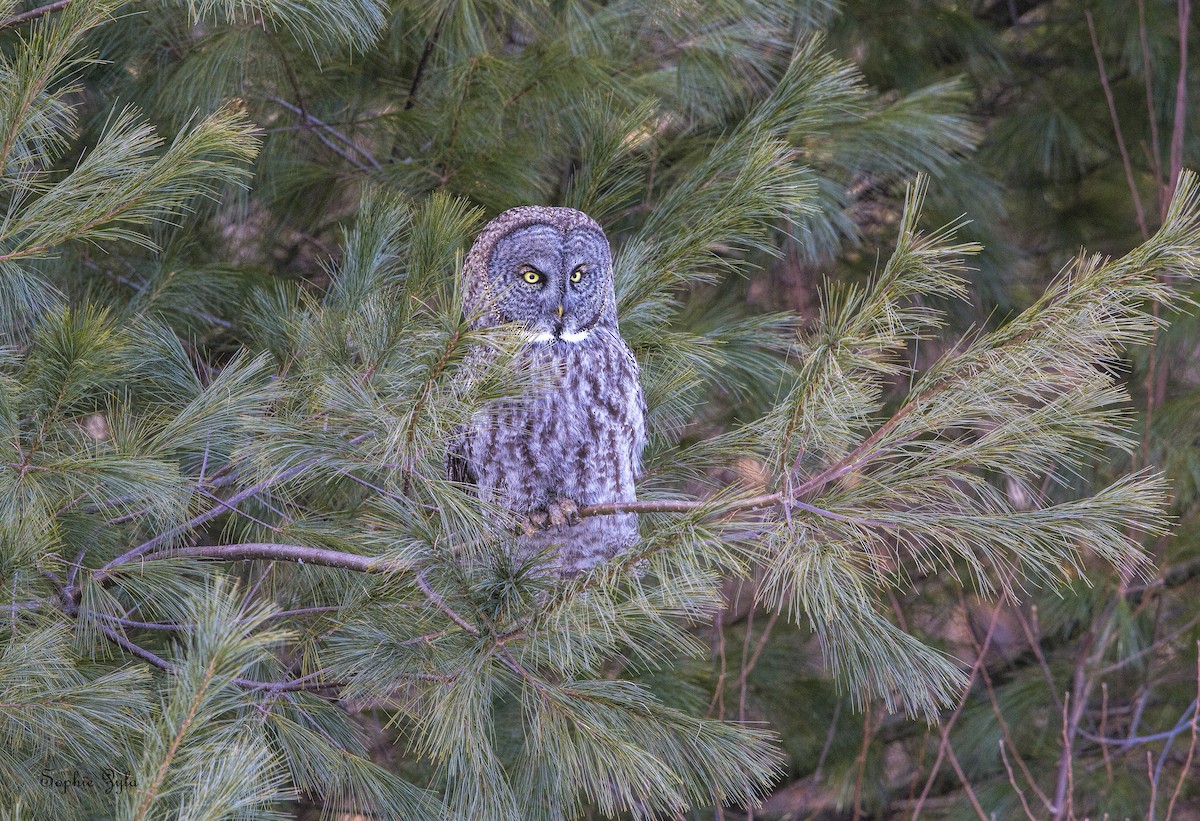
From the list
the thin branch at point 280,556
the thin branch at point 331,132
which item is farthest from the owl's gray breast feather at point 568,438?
the thin branch at point 331,132

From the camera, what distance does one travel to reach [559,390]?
254cm

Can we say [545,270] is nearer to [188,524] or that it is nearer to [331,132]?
[331,132]

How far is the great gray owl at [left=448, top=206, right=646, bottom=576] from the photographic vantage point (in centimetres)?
255

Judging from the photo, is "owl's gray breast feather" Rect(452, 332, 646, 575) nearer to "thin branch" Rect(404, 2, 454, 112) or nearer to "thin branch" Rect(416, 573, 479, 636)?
"thin branch" Rect(416, 573, 479, 636)

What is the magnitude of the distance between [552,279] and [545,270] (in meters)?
0.03

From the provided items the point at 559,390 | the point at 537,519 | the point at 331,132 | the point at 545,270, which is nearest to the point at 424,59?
the point at 331,132

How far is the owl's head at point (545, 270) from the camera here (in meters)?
2.63

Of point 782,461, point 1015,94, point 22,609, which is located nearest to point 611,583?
point 782,461

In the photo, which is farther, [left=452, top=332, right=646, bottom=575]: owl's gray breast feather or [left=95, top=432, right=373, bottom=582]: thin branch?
[left=452, top=332, right=646, bottom=575]: owl's gray breast feather

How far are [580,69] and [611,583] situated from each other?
1.59 meters

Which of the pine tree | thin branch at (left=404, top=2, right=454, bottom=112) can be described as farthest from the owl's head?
thin branch at (left=404, top=2, right=454, bottom=112)

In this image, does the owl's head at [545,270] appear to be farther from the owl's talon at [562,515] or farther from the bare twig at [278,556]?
the bare twig at [278,556]

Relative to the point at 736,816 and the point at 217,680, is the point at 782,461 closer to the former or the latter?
the point at 217,680

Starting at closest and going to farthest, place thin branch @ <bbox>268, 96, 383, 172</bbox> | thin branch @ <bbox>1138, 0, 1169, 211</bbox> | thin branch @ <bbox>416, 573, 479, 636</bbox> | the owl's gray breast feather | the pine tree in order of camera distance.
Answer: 1. the pine tree
2. thin branch @ <bbox>416, 573, 479, 636</bbox>
3. the owl's gray breast feather
4. thin branch @ <bbox>268, 96, 383, 172</bbox>
5. thin branch @ <bbox>1138, 0, 1169, 211</bbox>
